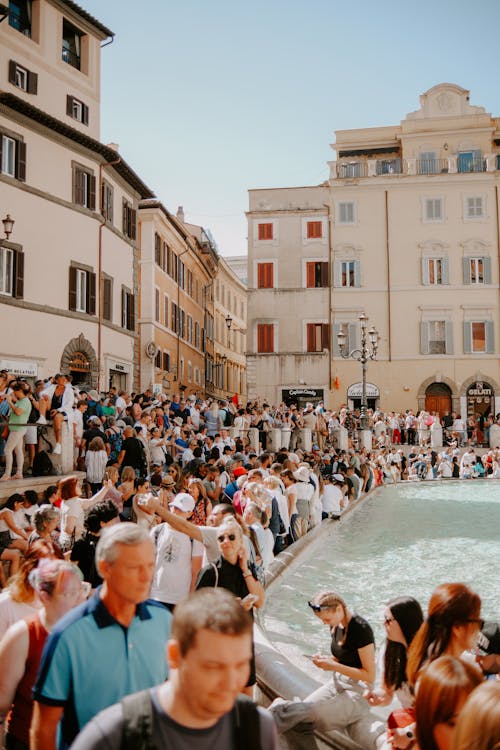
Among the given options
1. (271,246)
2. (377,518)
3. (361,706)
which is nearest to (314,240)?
(271,246)

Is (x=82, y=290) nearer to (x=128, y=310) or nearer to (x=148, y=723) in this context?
(x=128, y=310)

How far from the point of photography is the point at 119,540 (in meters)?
2.91

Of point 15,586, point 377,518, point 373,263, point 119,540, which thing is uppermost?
point 373,263

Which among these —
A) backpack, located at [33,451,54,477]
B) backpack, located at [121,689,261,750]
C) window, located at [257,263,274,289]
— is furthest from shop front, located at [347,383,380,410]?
backpack, located at [121,689,261,750]

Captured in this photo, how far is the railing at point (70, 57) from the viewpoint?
2422 centimetres

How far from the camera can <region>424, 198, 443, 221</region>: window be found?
4097 cm

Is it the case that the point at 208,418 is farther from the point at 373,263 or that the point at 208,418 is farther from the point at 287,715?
the point at 373,263

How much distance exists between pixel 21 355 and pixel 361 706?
17551mm

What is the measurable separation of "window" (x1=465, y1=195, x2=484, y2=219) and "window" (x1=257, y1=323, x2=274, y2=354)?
490 inches

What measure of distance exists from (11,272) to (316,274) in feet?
77.2

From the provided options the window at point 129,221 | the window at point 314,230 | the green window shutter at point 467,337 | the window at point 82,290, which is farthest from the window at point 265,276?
the window at point 82,290

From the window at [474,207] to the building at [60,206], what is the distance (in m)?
21.3

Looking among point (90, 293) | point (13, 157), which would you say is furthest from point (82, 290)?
point (13, 157)

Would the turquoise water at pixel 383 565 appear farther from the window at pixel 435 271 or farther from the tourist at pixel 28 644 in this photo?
the window at pixel 435 271
